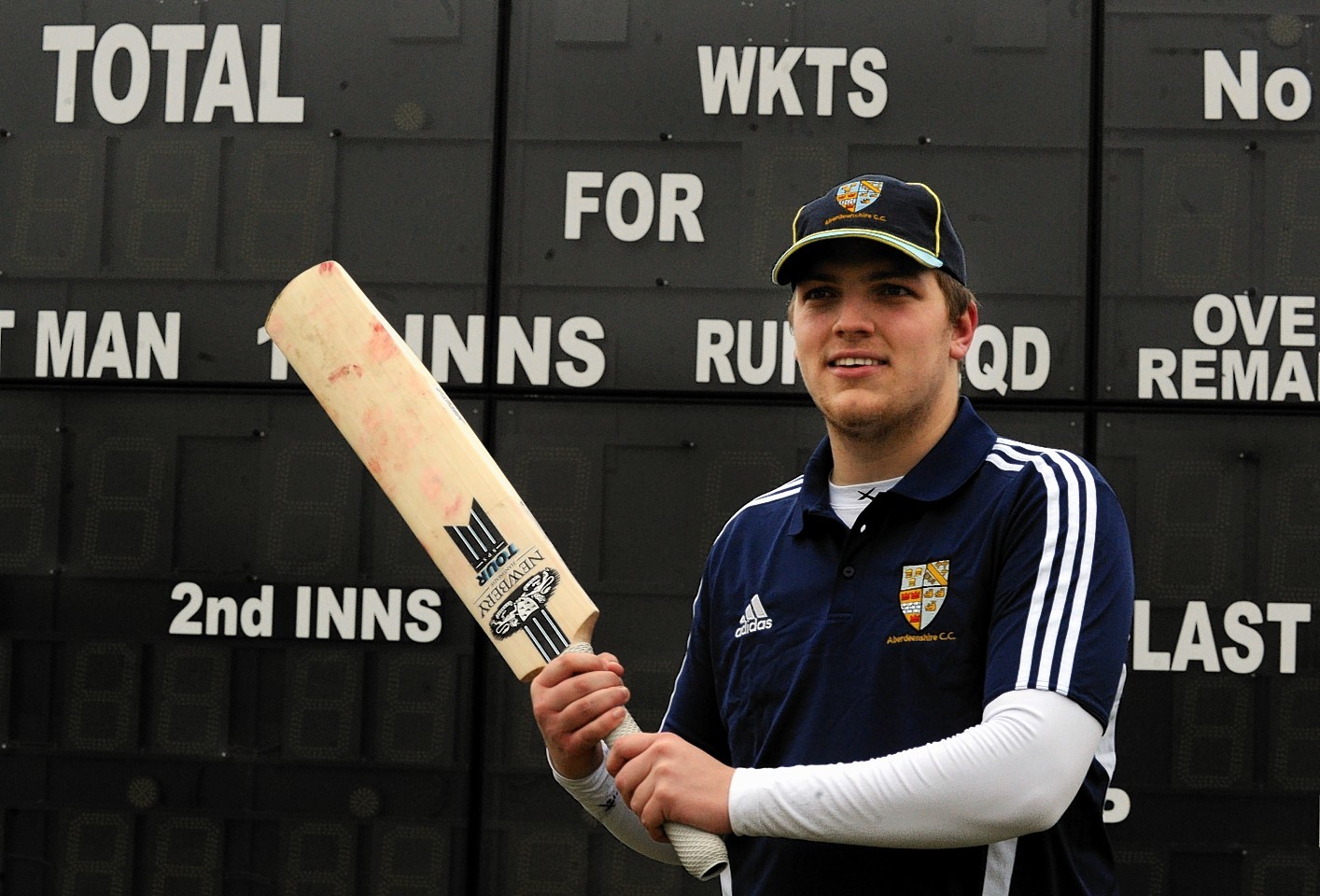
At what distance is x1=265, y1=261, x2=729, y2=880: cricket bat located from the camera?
5.80ft

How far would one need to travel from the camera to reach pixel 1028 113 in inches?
130

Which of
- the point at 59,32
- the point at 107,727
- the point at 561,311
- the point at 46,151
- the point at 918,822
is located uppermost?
the point at 59,32

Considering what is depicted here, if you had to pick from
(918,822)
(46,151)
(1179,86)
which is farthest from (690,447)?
(918,822)

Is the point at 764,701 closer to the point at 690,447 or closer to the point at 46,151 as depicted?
the point at 690,447

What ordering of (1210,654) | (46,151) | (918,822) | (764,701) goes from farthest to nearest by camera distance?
(46,151), (1210,654), (764,701), (918,822)

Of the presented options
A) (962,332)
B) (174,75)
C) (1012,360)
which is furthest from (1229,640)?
(174,75)

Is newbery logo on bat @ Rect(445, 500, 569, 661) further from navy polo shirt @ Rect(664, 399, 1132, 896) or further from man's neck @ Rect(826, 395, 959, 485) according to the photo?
man's neck @ Rect(826, 395, 959, 485)

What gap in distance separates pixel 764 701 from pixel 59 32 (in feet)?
9.38

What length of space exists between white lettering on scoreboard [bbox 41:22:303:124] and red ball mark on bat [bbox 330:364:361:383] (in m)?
1.72

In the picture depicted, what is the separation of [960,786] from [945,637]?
159mm

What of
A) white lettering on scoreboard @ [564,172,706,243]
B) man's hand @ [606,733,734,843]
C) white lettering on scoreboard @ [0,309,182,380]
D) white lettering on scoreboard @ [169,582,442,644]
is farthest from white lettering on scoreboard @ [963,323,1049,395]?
man's hand @ [606,733,734,843]

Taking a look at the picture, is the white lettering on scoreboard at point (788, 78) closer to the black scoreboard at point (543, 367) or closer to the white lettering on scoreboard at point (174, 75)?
the black scoreboard at point (543, 367)

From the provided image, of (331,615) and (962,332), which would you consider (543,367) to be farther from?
(962,332)

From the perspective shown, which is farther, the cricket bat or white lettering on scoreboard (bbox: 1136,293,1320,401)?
A: white lettering on scoreboard (bbox: 1136,293,1320,401)
